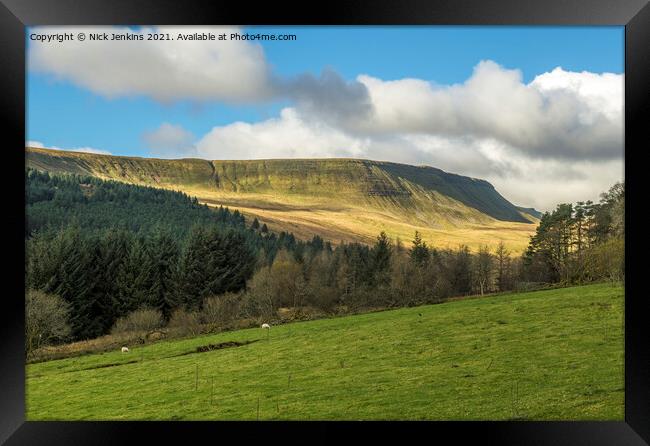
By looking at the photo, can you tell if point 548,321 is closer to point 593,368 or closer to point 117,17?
point 593,368

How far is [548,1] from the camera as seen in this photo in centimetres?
623

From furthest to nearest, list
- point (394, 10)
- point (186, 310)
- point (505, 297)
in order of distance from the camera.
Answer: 1. point (186, 310)
2. point (505, 297)
3. point (394, 10)

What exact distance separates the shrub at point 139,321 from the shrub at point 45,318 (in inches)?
102

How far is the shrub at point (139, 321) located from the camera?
1080 inches

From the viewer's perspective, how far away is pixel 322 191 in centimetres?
11494

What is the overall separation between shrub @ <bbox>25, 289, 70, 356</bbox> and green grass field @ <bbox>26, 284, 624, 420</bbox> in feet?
13.3

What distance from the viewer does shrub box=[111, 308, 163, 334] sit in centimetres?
2744

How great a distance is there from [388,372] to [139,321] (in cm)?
1965

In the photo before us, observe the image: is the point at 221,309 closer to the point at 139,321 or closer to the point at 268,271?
the point at 139,321

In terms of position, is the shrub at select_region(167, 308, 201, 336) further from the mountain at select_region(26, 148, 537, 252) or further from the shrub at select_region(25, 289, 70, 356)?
the mountain at select_region(26, 148, 537, 252)

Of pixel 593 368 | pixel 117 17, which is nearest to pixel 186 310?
pixel 593 368

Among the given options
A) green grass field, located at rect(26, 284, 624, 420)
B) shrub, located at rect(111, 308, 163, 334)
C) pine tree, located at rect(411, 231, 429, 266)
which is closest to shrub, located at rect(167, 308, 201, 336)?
shrub, located at rect(111, 308, 163, 334)

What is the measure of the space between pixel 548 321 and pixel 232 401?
10704mm

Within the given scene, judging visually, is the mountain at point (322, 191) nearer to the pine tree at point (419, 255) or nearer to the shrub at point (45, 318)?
the pine tree at point (419, 255)
